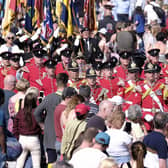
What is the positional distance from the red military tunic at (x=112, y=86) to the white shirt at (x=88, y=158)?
5888mm

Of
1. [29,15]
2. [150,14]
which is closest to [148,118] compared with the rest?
[29,15]

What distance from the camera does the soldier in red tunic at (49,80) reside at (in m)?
18.2

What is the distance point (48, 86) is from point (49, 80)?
139mm

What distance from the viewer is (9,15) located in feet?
78.9

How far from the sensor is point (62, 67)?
19.4 metres

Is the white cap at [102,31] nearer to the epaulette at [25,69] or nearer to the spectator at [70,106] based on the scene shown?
the epaulette at [25,69]

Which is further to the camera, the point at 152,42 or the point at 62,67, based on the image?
the point at 152,42

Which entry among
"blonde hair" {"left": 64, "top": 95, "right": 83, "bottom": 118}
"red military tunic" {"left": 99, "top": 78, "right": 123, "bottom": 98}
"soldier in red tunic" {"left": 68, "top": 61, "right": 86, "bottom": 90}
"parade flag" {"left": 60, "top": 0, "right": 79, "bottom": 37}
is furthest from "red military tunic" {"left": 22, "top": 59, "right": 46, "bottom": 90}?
"parade flag" {"left": 60, "top": 0, "right": 79, "bottom": 37}

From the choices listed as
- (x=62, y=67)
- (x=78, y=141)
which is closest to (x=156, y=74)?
(x=62, y=67)

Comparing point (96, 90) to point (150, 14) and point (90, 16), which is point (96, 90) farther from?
point (150, 14)

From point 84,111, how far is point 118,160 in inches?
34.1

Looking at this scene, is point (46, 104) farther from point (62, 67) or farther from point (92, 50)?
point (92, 50)

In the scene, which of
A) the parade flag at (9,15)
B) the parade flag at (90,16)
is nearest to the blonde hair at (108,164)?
the parade flag at (9,15)

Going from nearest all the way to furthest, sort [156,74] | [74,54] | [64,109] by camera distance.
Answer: [64,109] → [156,74] → [74,54]
